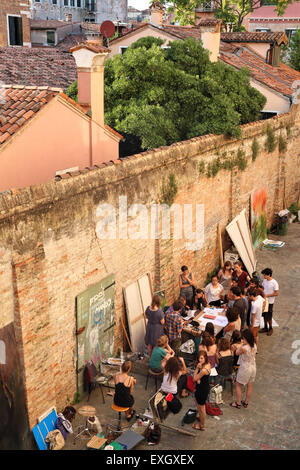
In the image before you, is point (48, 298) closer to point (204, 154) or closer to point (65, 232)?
point (65, 232)

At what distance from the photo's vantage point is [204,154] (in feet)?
44.6

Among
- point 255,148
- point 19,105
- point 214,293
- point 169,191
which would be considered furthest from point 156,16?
point 214,293

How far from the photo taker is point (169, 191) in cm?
1209

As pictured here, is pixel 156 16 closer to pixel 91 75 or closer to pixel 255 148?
pixel 255 148

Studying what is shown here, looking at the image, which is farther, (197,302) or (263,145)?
(263,145)

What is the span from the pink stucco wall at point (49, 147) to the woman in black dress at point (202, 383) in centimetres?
451

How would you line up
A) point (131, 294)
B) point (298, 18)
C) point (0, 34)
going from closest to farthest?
point (131, 294)
point (0, 34)
point (298, 18)

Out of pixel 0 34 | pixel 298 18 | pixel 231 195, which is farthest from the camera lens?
pixel 298 18

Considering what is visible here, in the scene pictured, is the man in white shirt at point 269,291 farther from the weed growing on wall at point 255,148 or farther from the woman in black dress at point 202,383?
the weed growing on wall at point 255,148

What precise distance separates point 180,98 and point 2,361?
947 centimetres

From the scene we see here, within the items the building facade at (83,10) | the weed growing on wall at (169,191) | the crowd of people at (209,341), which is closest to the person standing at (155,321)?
the crowd of people at (209,341)

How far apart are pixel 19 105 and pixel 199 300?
18.9ft

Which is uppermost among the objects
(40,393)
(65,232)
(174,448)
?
(65,232)

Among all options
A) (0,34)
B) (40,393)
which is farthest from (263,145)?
(0,34)
